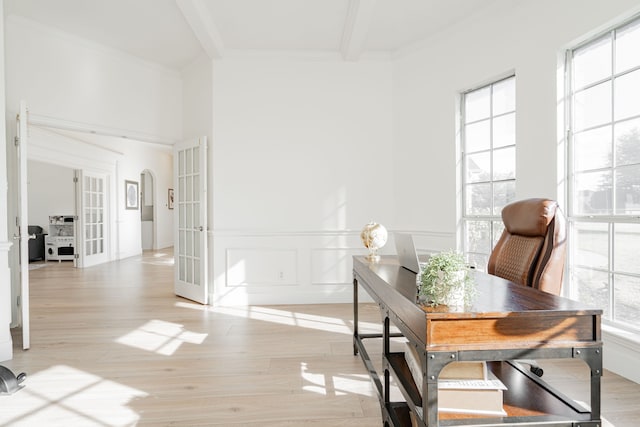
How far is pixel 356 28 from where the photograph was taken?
3.94m

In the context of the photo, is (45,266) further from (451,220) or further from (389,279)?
(389,279)

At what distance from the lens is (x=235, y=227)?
15.7 feet

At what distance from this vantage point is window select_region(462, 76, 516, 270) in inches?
143

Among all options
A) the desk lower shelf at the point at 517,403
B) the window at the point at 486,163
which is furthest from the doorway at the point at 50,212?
the desk lower shelf at the point at 517,403

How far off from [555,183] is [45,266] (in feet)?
30.1

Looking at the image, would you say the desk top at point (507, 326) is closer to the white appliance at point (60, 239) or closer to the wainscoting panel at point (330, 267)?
the wainscoting panel at point (330, 267)

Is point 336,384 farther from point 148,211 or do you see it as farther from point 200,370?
point 148,211

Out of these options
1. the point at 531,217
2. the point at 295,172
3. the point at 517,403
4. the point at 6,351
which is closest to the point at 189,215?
the point at 295,172

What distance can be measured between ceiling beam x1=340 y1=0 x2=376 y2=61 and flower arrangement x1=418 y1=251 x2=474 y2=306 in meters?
2.94

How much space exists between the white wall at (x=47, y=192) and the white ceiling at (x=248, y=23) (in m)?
6.21

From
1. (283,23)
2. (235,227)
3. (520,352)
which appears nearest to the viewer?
(520,352)

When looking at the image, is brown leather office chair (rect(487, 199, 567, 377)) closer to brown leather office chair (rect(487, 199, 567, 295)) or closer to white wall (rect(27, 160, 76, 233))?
brown leather office chair (rect(487, 199, 567, 295))

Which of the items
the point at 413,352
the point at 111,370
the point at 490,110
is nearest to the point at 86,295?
the point at 111,370

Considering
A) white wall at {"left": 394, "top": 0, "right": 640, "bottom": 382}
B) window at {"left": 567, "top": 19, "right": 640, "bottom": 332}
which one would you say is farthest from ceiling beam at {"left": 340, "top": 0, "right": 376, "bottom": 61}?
window at {"left": 567, "top": 19, "right": 640, "bottom": 332}
